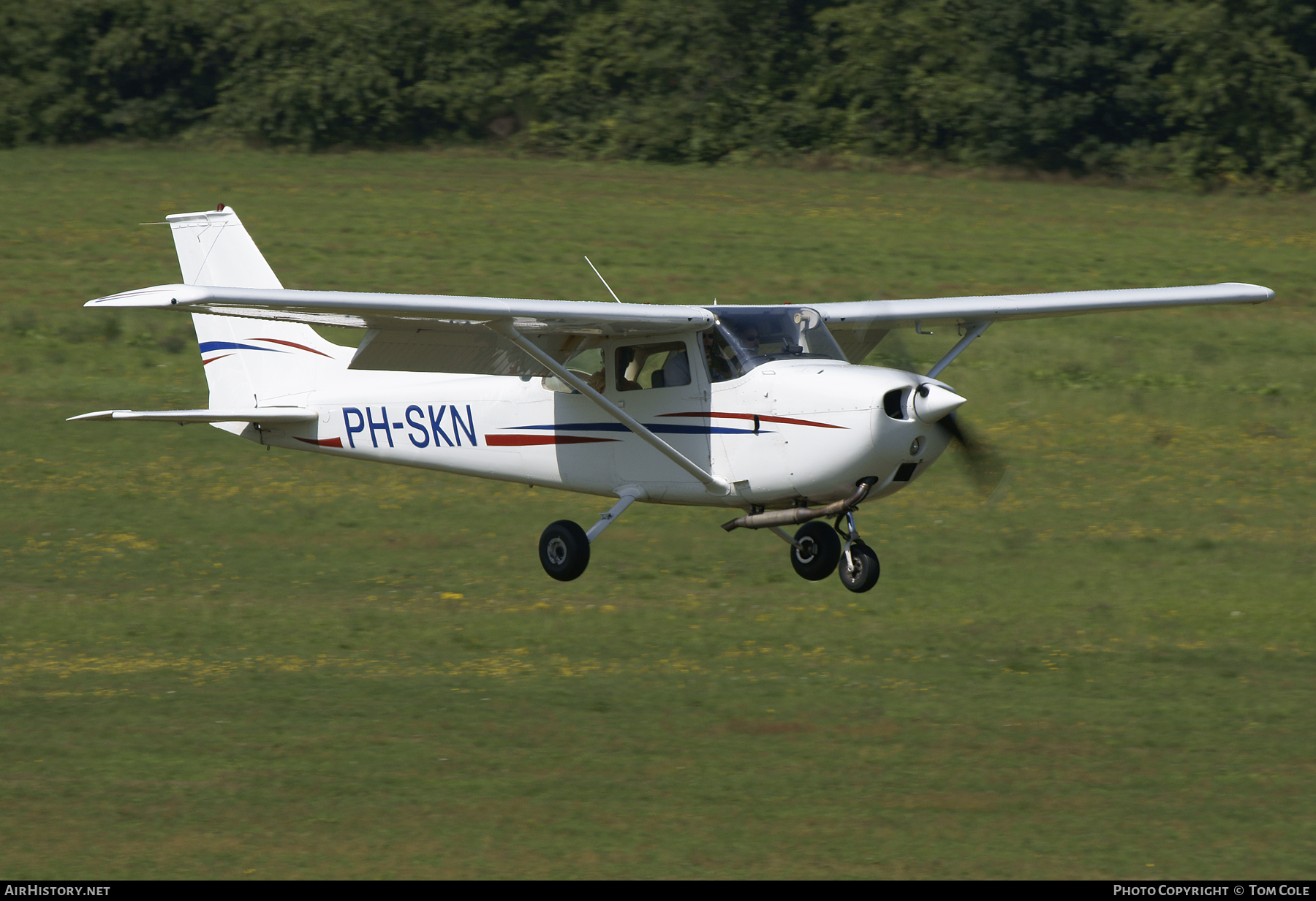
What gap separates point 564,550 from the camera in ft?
55.3

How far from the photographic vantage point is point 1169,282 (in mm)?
38062

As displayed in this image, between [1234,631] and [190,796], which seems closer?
[190,796]

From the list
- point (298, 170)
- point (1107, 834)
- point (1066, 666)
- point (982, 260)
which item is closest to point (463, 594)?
point (1066, 666)

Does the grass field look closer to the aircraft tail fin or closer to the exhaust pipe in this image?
the exhaust pipe

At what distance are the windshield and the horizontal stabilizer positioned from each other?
523 cm

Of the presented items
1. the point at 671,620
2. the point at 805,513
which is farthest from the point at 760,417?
the point at 671,620

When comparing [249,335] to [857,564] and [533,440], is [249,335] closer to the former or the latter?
[533,440]

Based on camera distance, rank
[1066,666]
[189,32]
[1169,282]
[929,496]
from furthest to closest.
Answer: [189,32] → [1169,282] → [929,496] → [1066,666]

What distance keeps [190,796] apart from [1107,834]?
965cm

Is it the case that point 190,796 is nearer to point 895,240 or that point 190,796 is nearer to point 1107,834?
point 1107,834

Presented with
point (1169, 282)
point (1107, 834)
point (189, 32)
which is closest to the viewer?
point (1107, 834)

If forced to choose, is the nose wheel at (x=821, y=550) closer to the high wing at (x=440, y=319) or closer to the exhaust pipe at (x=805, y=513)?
the exhaust pipe at (x=805, y=513)

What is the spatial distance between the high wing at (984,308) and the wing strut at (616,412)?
6.43 ft

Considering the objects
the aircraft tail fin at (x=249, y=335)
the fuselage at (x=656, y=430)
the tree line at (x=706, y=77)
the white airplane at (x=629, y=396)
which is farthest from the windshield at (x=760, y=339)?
the tree line at (x=706, y=77)
